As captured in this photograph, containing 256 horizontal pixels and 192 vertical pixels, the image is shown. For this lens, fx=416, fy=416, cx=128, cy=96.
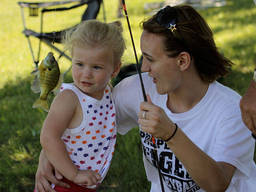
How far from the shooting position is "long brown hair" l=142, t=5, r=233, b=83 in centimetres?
206

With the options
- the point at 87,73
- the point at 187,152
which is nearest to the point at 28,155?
the point at 87,73

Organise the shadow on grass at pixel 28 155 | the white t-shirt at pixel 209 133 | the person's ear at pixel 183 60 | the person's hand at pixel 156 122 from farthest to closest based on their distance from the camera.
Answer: the shadow on grass at pixel 28 155
the person's ear at pixel 183 60
the white t-shirt at pixel 209 133
the person's hand at pixel 156 122

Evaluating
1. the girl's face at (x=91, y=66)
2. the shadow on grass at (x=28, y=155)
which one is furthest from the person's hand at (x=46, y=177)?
the shadow on grass at (x=28, y=155)

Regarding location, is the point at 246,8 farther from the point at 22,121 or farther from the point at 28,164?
the point at 28,164

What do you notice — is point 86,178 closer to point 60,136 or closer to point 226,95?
point 60,136

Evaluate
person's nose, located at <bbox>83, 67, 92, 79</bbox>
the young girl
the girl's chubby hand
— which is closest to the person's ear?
the young girl

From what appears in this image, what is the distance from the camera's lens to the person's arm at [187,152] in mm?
1642

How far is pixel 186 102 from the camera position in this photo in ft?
7.22

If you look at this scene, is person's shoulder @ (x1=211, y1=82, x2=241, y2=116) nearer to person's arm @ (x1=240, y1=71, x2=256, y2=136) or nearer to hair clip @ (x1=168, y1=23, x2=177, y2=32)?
hair clip @ (x1=168, y1=23, x2=177, y2=32)

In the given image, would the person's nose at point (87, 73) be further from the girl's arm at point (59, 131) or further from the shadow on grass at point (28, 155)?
the shadow on grass at point (28, 155)

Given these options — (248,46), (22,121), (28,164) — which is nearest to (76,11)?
(248,46)

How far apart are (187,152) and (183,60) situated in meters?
0.57

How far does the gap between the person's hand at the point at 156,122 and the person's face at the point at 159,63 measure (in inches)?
16.0

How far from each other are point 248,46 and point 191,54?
4674mm
